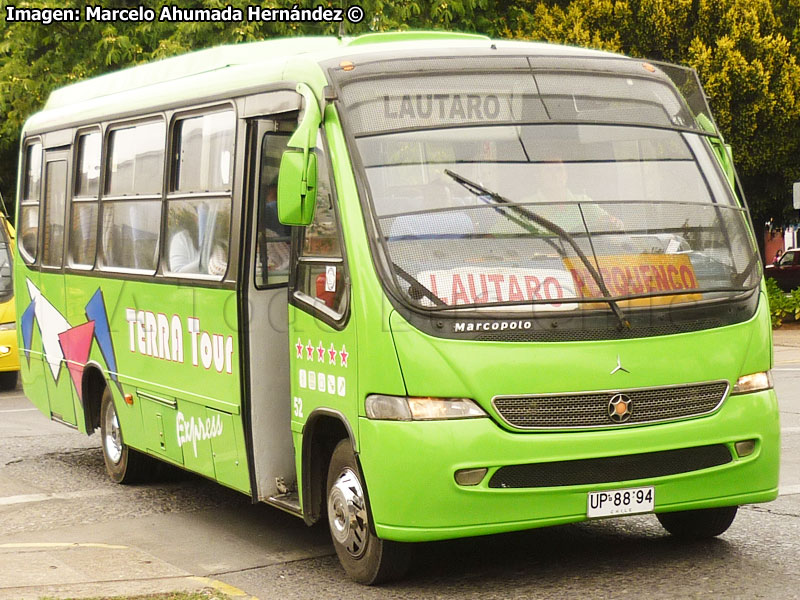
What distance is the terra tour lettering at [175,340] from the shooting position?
7906 mm

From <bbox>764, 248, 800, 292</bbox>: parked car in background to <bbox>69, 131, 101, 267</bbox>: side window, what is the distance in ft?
107

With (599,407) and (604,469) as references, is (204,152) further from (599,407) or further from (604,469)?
(604,469)

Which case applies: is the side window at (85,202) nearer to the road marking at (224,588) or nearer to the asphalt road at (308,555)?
the asphalt road at (308,555)

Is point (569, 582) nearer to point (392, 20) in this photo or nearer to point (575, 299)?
point (575, 299)

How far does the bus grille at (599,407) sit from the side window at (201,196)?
89.2 inches

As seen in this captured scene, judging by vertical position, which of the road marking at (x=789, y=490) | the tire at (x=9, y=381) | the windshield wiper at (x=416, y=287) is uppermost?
the windshield wiper at (x=416, y=287)

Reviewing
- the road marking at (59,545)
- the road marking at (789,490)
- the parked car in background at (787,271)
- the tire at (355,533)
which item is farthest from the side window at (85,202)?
the parked car in background at (787,271)

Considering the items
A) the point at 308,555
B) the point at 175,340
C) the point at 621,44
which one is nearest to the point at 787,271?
the point at 621,44

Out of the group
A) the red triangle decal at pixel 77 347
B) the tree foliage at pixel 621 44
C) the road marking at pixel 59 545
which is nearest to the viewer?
the road marking at pixel 59 545

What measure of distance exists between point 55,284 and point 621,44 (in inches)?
727

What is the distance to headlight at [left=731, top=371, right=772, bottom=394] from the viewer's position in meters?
6.70

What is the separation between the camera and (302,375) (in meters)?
7.09

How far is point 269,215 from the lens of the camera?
24.9 feet

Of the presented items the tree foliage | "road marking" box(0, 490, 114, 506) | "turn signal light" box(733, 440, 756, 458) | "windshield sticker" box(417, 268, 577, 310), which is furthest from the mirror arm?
the tree foliage
